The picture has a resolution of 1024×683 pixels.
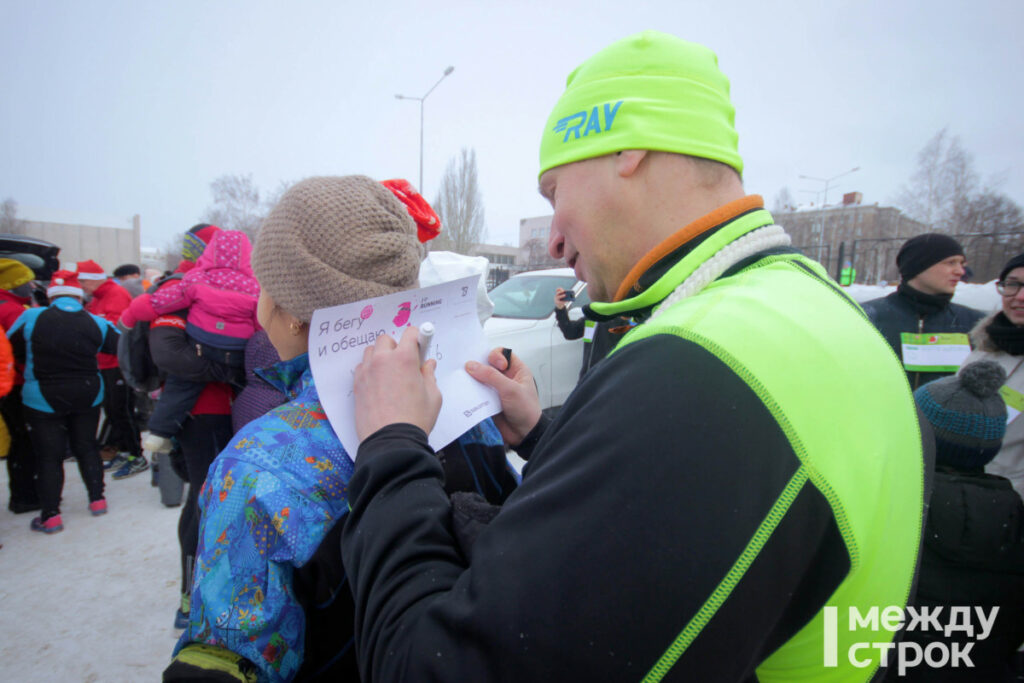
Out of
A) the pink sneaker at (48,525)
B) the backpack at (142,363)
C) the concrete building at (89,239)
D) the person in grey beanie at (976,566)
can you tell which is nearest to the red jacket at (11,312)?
the pink sneaker at (48,525)

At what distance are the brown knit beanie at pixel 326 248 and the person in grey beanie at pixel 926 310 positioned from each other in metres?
3.83

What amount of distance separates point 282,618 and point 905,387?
119 centimetres

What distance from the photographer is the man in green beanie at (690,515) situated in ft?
1.82

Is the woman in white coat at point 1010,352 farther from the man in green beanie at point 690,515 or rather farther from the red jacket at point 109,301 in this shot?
the red jacket at point 109,301

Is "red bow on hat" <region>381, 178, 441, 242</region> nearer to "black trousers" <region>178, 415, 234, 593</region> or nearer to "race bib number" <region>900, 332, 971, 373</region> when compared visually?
"black trousers" <region>178, 415, 234, 593</region>

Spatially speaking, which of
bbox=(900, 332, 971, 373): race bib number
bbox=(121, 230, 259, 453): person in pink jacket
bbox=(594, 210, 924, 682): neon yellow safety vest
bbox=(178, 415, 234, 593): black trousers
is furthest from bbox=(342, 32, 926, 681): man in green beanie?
bbox=(900, 332, 971, 373): race bib number

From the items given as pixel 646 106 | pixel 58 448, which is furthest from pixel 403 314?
pixel 58 448

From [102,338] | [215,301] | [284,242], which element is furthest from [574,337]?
[284,242]

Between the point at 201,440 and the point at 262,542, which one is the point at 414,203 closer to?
the point at 262,542

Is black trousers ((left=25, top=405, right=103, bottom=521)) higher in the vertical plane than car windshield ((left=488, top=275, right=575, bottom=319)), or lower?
lower

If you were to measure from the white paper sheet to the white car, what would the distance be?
4.35 meters

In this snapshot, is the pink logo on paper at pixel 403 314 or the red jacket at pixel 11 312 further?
the red jacket at pixel 11 312

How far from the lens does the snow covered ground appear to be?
2.79 meters

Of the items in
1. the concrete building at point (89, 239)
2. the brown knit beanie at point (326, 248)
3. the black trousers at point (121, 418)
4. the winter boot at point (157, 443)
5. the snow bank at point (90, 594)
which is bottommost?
the snow bank at point (90, 594)
